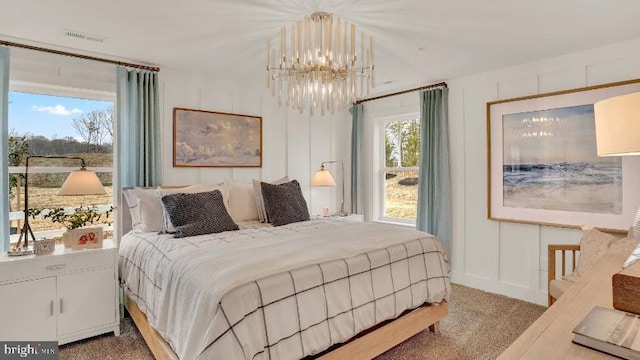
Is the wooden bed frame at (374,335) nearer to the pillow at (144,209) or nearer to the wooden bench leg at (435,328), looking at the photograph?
the wooden bench leg at (435,328)

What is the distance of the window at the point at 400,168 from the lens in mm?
4602

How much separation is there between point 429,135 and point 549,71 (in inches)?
51.8

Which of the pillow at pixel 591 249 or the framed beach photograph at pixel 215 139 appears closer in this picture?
the pillow at pixel 591 249

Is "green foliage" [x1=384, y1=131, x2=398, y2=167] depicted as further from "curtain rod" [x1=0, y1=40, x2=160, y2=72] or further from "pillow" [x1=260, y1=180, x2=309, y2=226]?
"curtain rod" [x1=0, y1=40, x2=160, y2=72]

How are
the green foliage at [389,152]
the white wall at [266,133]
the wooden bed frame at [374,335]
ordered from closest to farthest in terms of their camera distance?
the wooden bed frame at [374,335] < the white wall at [266,133] < the green foliage at [389,152]

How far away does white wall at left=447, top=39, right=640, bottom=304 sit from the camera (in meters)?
3.01

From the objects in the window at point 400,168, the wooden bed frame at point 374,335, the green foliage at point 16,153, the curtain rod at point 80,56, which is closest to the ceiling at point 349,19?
the curtain rod at point 80,56

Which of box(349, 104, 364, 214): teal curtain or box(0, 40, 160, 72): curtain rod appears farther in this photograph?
box(349, 104, 364, 214): teal curtain

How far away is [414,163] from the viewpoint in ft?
15.1

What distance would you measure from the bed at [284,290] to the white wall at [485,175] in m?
1.30

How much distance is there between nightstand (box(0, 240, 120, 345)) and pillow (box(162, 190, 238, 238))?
1.77 feet

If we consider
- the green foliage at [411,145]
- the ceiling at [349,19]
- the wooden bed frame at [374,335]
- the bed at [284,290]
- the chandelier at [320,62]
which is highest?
the ceiling at [349,19]

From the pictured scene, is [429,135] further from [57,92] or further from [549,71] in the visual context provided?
[57,92]

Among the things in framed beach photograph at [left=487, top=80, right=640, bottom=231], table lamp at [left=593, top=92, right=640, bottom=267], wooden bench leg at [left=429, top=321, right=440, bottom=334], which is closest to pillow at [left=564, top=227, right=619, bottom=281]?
framed beach photograph at [left=487, top=80, right=640, bottom=231]
